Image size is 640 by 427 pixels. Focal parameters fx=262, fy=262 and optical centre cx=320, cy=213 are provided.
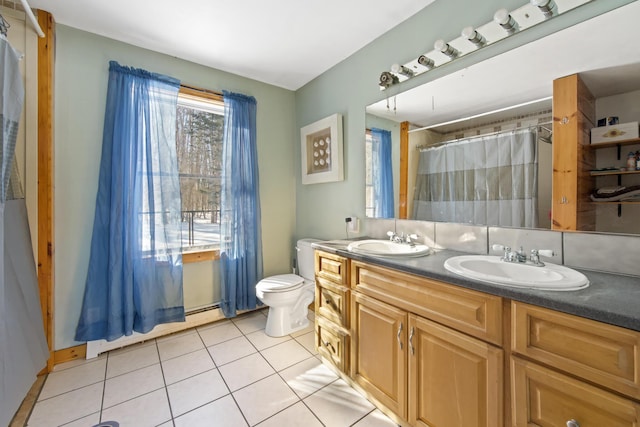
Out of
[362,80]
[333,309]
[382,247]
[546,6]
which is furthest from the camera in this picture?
[362,80]

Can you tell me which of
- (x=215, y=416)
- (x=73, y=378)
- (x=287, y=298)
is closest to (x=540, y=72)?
(x=287, y=298)

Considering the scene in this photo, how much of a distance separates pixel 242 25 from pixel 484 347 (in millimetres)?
2389

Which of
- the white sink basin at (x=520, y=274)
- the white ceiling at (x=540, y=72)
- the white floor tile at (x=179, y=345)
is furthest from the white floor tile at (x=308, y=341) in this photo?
the white ceiling at (x=540, y=72)

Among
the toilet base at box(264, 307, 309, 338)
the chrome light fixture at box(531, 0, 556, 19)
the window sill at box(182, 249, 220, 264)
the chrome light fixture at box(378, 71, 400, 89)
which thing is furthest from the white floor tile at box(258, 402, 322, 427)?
the chrome light fixture at box(531, 0, 556, 19)

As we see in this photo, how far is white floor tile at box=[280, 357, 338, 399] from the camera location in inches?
64.2

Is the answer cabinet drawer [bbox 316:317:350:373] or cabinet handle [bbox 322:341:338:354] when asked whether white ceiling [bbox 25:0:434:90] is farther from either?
cabinet handle [bbox 322:341:338:354]

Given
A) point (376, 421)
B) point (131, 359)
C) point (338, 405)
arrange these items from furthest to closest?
point (131, 359) → point (338, 405) → point (376, 421)

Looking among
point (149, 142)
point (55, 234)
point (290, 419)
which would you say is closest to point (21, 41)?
point (149, 142)

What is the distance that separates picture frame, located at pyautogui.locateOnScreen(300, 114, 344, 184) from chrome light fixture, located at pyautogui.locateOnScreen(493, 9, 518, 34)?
1.27 metres

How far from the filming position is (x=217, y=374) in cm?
177

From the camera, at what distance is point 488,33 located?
141cm

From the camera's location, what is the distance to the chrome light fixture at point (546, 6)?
46.8 inches

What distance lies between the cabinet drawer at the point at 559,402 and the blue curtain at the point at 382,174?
3.98 ft

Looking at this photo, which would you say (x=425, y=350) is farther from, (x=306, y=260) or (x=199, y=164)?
(x=199, y=164)
